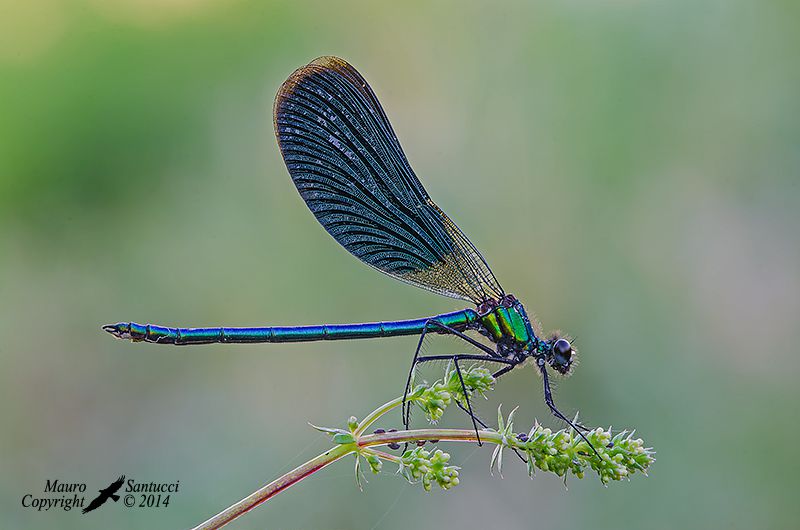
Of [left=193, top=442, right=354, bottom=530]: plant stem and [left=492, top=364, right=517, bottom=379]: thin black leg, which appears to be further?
[left=492, top=364, right=517, bottom=379]: thin black leg

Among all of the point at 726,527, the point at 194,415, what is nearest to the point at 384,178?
the point at 194,415

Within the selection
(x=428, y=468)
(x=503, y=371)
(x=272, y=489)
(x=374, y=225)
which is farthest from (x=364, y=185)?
(x=272, y=489)

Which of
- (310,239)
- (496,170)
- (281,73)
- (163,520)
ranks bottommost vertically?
(163,520)

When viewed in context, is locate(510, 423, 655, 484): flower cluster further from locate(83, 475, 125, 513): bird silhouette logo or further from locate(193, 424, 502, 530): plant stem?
locate(83, 475, 125, 513): bird silhouette logo

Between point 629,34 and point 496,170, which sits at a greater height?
point 629,34

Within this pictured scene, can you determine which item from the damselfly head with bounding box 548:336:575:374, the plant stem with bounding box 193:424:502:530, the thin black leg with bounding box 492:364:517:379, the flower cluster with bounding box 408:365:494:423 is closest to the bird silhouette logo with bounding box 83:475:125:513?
the plant stem with bounding box 193:424:502:530

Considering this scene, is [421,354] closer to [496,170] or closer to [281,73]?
[496,170]

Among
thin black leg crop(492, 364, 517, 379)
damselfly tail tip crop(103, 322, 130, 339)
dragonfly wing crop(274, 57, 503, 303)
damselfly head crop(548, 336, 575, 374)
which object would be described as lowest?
damselfly tail tip crop(103, 322, 130, 339)
